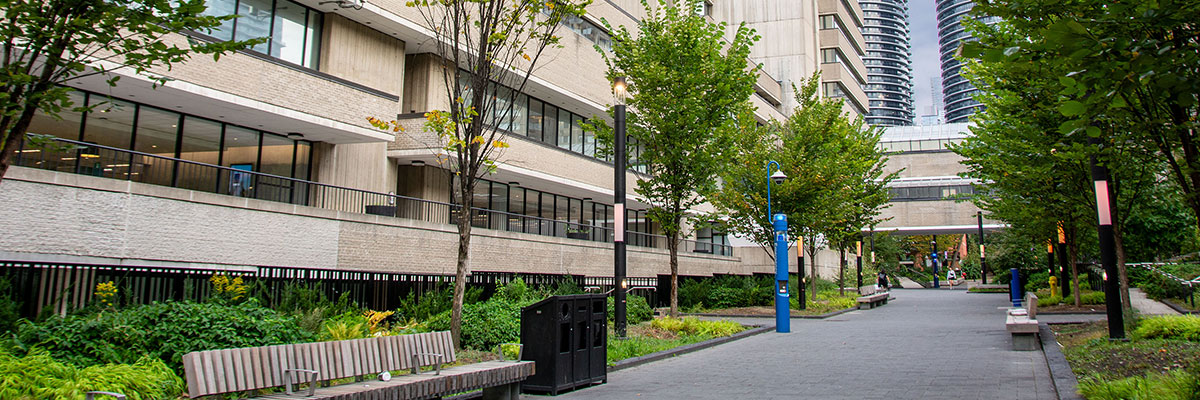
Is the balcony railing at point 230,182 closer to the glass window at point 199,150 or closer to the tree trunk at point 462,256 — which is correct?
the glass window at point 199,150

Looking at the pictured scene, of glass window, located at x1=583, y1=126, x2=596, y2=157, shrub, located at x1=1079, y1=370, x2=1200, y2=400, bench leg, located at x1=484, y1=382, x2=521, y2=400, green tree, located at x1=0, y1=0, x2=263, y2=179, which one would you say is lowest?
bench leg, located at x1=484, y1=382, x2=521, y2=400

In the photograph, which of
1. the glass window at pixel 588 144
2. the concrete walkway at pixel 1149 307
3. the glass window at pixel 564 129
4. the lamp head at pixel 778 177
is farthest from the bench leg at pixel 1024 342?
the glass window at pixel 588 144

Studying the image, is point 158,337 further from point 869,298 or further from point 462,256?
point 869,298

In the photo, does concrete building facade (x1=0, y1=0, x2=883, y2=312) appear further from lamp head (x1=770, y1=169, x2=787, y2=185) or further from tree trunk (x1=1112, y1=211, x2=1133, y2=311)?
tree trunk (x1=1112, y1=211, x2=1133, y2=311)

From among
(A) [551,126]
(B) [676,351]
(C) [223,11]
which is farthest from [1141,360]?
(A) [551,126]

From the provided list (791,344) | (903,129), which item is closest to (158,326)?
(791,344)

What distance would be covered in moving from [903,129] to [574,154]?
75.1 metres

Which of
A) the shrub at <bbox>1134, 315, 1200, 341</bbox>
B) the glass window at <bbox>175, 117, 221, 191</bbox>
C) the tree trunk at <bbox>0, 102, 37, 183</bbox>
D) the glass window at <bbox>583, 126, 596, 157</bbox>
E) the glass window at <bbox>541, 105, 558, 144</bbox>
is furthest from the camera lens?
the glass window at <bbox>583, 126, 596, 157</bbox>

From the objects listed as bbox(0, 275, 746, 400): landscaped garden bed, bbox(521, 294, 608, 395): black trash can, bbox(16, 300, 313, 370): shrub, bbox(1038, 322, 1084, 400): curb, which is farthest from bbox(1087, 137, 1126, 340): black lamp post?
bbox(16, 300, 313, 370): shrub

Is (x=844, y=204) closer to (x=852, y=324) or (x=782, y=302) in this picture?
(x=852, y=324)

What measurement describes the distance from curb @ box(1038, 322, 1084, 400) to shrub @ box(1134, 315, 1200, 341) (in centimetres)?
134

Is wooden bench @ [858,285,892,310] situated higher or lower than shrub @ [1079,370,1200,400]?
higher

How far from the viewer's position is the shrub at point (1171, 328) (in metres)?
12.1

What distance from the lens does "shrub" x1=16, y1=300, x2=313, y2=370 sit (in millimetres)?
8461
